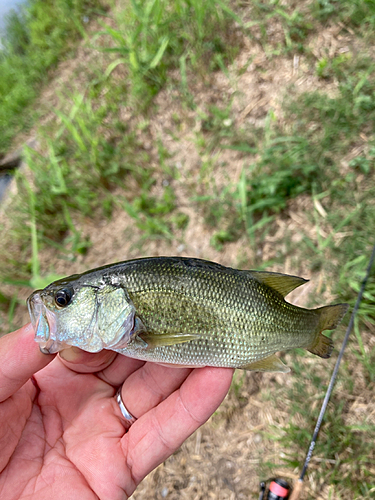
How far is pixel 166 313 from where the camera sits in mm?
2350

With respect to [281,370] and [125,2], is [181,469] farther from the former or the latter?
[125,2]

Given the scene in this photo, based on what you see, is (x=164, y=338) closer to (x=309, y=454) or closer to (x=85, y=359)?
(x=85, y=359)

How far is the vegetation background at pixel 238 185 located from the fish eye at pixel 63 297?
5.37ft

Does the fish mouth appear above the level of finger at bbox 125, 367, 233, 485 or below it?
above

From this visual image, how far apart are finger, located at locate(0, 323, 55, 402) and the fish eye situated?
0.78ft

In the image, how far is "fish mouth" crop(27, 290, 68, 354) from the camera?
2188 millimetres

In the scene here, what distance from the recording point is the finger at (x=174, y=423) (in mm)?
2428

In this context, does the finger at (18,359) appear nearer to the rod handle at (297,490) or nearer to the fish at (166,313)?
the fish at (166,313)

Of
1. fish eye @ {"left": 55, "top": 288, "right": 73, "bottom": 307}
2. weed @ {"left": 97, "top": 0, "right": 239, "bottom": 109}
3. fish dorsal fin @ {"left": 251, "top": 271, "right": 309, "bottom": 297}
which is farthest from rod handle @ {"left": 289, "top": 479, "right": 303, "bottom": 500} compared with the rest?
weed @ {"left": 97, "top": 0, "right": 239, "bottom": 109}

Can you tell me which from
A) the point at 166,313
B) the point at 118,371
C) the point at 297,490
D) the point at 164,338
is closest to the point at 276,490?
the point at 297,490

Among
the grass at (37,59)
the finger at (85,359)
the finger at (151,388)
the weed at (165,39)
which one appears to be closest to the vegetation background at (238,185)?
the weed at (165,39)

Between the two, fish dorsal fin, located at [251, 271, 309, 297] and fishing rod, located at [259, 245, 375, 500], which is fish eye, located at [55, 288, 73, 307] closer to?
fish dorsal fin, located at [251, 271, 309, 297]

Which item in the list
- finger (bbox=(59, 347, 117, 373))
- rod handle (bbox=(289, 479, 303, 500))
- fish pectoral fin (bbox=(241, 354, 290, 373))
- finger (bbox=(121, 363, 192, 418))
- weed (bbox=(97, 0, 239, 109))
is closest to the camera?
finger (bbox=(59, 347, 117, 373))

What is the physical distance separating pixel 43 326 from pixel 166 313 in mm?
794
